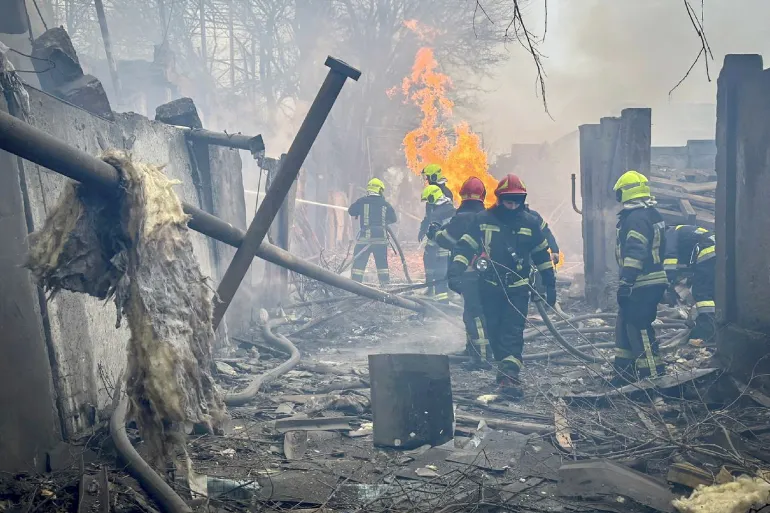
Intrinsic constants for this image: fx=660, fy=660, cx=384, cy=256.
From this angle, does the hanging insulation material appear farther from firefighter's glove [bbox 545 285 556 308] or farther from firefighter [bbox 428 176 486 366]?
firefighter's glove [bbox 545 285 556 308]

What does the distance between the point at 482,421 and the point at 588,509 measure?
5.48 feet

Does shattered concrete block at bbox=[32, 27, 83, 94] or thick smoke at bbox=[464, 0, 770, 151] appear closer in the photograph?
shattered concrete block at bbox=[32, 27, 83, 94]

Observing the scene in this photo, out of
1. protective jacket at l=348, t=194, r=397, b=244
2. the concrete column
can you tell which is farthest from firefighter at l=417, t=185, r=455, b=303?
the concrete column

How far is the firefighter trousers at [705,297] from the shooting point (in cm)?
796

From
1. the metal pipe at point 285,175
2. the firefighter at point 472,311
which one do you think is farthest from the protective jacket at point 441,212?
the metal pipe at point 285,175

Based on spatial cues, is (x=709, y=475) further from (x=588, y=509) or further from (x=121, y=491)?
(x=121, y=491)

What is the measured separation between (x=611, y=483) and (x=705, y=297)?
15.2ft

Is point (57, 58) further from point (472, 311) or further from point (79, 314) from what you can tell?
point (472, 311)

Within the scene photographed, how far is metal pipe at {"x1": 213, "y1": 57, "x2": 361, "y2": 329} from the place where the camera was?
12.3 feet

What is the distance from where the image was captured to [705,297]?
802cm

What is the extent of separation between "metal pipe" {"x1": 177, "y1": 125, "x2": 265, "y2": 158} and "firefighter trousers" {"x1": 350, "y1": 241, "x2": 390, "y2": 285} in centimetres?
488

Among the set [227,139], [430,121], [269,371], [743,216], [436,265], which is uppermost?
[430,121]

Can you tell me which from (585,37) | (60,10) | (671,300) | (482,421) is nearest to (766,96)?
(482,421)

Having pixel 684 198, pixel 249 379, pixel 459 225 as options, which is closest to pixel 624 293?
pixel 459 225
